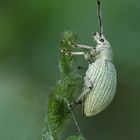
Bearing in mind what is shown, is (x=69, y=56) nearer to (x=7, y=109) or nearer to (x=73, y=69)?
(x=73, y=69)

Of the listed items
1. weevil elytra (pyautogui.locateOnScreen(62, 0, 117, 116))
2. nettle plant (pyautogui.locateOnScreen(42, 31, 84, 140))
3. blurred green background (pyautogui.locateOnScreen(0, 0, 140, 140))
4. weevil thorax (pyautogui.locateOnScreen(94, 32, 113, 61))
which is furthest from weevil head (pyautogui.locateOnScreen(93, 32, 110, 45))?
nettle plant (pyautogui.locateOnScreen(42, 31, 84, 140))

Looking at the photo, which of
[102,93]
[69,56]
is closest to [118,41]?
[102,93]

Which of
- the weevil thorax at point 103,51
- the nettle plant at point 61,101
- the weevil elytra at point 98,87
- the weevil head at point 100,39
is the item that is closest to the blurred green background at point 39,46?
the weevil head at point 100,39

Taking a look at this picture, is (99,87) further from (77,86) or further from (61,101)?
(61,101)

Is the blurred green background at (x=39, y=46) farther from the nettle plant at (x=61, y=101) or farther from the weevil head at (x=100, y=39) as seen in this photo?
the nettle plant at (x=61, y=101)

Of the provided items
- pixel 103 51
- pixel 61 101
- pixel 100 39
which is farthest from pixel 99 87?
pixel 61 101

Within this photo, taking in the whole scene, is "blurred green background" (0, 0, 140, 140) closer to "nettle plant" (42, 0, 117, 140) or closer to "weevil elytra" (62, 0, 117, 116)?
"nettle plant" (42, 0, 117, 140)

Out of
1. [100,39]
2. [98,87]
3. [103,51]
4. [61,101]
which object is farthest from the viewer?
[100,39]
